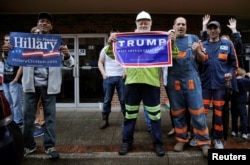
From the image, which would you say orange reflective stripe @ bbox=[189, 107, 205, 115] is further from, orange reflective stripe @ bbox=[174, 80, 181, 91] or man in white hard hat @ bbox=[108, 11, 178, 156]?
man in white hard hat @ bbox=[108, 11, 178, 156]

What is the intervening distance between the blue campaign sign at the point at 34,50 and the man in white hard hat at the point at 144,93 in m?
0.81

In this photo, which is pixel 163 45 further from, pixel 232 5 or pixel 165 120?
pixel 232 5

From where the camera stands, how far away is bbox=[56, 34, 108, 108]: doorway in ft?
34.9

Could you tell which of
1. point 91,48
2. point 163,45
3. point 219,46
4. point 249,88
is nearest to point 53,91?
point 163,45

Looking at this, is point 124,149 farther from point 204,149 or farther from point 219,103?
point 219,103

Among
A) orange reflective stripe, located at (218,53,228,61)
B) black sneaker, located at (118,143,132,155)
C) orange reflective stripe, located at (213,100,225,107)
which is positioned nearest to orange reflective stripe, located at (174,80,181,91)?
orange reflective stripe, located at (213,100,225,107)

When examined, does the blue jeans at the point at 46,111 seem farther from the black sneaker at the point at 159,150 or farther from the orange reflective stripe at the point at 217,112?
the orange reflective stripe at the point at 217,112

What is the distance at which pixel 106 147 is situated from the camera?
5.83 m

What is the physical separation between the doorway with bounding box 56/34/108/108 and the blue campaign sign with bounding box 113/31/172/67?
5.28 m

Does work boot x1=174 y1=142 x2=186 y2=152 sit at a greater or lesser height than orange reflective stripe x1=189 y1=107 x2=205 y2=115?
lesser

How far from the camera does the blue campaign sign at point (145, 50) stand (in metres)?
5.27

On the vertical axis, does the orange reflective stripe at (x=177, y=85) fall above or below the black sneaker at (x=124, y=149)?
above

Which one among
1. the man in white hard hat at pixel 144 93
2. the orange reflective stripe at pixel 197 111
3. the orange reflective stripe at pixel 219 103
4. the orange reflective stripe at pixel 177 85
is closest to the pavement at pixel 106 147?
the man in white hard hat at pixel 144 93

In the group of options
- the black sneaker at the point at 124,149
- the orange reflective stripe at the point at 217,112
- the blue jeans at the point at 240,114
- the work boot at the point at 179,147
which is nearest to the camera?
the black sneaker at the point at 124,149
